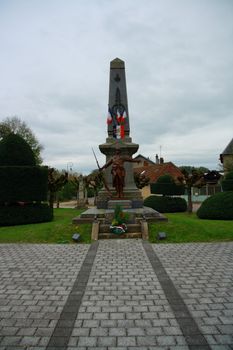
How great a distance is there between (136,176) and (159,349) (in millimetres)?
22474

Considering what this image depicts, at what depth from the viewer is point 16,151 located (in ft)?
48.5

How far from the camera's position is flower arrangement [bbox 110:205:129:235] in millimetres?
10836

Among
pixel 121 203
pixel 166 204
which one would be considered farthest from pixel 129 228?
pixel 166 204

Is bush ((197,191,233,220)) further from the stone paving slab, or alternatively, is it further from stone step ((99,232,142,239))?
the stone paving slab

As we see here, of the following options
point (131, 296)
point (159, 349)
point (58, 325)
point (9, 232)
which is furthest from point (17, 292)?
point (9, 232)

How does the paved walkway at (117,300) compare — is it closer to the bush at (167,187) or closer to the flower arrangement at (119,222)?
the flower arrangement at (119,222)

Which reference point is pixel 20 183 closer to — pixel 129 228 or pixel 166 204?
pixel 129 228

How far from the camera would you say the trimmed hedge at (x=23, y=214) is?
13930 millimetres

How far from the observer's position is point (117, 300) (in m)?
5.16

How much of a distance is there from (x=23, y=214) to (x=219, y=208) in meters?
10.2

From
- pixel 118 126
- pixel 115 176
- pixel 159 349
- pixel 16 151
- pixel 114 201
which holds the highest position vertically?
pixel 118 126

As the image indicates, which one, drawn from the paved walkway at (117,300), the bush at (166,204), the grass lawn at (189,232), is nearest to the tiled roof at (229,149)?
the bush at (166,204)

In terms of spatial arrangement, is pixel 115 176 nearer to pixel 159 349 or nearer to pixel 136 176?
pixel 159 349

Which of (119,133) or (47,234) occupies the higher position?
(119,133)
